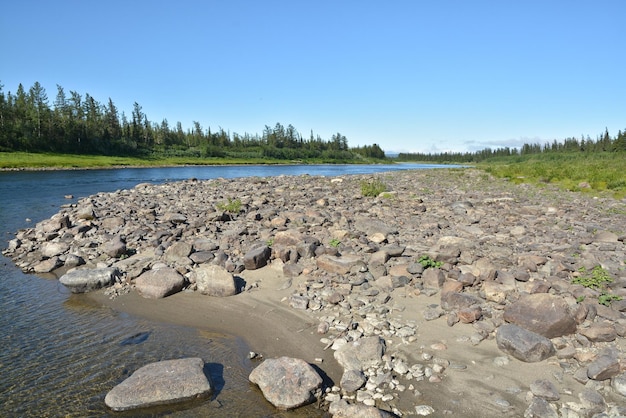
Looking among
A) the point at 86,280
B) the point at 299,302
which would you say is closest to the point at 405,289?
the point at 299,302

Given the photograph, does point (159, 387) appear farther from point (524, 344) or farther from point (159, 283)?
point (524, 344)

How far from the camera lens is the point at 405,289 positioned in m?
8.23

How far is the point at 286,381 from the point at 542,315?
4.49 metres

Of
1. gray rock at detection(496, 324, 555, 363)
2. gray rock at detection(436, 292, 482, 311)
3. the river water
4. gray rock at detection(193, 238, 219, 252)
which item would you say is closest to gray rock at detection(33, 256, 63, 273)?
the river water

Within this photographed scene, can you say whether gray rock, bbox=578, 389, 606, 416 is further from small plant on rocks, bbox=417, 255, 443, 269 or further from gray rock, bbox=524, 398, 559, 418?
small plant on rocks, bbox=417, 255, 443, 269

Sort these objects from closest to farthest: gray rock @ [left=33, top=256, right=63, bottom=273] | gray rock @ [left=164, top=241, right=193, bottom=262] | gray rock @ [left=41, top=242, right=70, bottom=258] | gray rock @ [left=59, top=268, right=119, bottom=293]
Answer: gray rock @ [left=59, top=268, right=119, bottom=293] < gray rock @ [left=164, top=241, right=193, bottom=262] < gray rock @ [left=33, top=256, right=63, bottom=273] < gray rock @ [left=41, top=242, right=70, bottom=258]

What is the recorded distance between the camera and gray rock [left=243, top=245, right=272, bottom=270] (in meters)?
9.86

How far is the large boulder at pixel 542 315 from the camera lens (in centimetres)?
609

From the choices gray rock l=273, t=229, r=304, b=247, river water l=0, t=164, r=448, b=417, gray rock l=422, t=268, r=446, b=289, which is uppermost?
gray rock l=273, t=229, r=304, b=247

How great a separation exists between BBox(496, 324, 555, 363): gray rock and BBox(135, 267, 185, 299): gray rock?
7.18 meters

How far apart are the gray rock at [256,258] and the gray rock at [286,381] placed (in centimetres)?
432

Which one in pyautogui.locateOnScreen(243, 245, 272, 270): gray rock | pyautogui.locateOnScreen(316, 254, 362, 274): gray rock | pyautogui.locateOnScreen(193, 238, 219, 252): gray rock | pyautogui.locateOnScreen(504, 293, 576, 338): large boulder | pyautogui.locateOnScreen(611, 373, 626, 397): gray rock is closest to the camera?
pyautogui.locateOnScreen(611, 373, 626, 397): gray rock

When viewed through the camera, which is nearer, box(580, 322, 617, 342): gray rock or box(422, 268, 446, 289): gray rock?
box(580, 322, 617, 342): gray rock

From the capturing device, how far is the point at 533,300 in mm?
6605
